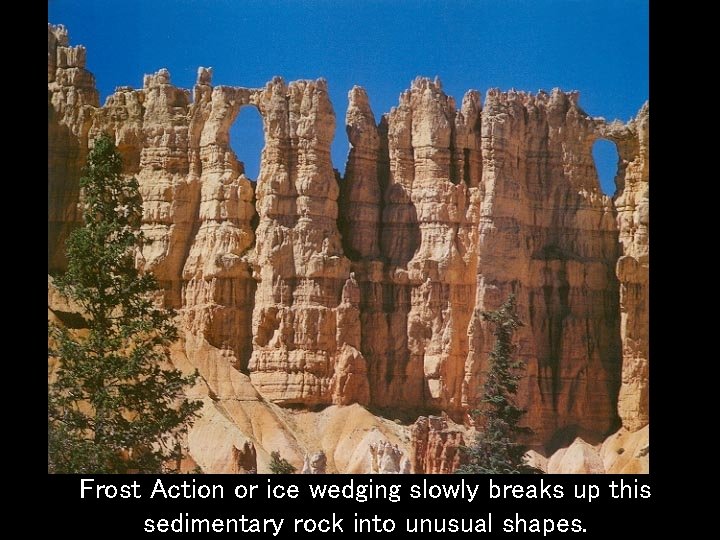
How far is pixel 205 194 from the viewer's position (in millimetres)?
102062

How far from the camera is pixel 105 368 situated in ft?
217

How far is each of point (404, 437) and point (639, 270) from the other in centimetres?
1666

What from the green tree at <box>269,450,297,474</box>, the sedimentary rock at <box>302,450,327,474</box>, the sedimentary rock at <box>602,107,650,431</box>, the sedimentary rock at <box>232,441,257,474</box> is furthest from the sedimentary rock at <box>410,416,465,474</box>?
the sedimentary rock at <box>602,107,650,431</box>

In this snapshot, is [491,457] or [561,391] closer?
[491,457]

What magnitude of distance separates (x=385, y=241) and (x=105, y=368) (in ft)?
130

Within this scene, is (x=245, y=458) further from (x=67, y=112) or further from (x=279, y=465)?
(x=67, y=112)

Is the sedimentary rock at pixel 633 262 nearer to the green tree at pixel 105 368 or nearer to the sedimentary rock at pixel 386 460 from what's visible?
the sedimentary rock at pixel 386 460

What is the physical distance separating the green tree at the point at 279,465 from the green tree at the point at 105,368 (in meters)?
13.9

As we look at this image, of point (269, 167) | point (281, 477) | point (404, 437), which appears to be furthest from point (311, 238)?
point (281, 477)

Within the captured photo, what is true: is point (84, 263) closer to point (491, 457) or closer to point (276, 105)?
point (491, 457)

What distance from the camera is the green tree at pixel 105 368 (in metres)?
64.9

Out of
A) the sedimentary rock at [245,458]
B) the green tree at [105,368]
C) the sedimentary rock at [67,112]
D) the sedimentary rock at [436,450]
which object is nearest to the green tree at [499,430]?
the sedimentary rock at [436,450]

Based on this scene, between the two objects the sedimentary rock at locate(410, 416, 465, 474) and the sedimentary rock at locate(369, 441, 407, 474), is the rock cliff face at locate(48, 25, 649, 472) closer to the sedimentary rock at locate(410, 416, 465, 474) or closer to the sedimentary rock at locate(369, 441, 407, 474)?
the sedimentary rock at locate(369, 441, 407, 474)

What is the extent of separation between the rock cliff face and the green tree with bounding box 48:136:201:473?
1080 inches
